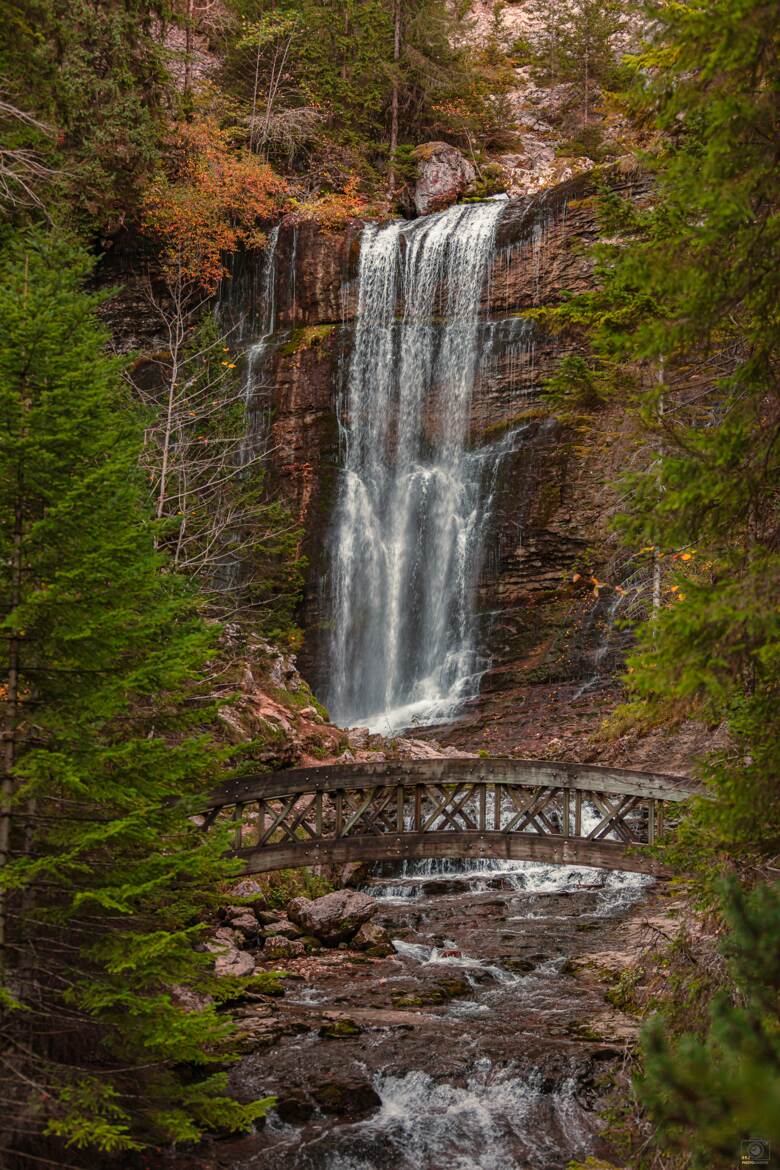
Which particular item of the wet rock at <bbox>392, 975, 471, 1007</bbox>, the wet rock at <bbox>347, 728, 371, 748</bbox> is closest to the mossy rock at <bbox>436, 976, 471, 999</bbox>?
the wet rock at <bbox>392, 975, 471, 1007</bbox>

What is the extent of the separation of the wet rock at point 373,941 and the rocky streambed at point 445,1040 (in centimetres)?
3

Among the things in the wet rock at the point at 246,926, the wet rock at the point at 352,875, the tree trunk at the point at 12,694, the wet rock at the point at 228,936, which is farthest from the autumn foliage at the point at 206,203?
the tree trunk at the point at 12,694

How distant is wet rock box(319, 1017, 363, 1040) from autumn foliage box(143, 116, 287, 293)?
25.6 metres

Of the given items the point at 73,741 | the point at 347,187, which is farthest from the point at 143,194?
the point at 73,741

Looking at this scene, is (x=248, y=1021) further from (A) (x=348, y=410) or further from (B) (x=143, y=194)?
(B) (x=143, y=194)

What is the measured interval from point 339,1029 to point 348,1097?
5.06 feet

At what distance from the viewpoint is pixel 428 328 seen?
31.6 m

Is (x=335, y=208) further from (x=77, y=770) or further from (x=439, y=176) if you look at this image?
(x=77, y=770)

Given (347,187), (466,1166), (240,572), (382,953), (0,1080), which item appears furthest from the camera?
(347,187)

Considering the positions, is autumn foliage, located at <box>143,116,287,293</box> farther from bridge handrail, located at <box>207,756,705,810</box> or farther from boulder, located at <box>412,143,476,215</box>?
bridge handrail, located at <box>207,756,705,810</box>

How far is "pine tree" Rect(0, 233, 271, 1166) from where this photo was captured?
7.34 m

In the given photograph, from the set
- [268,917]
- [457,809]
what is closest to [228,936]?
[268,917]

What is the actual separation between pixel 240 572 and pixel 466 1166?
22.0 meters

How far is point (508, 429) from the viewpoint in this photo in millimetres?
30234
